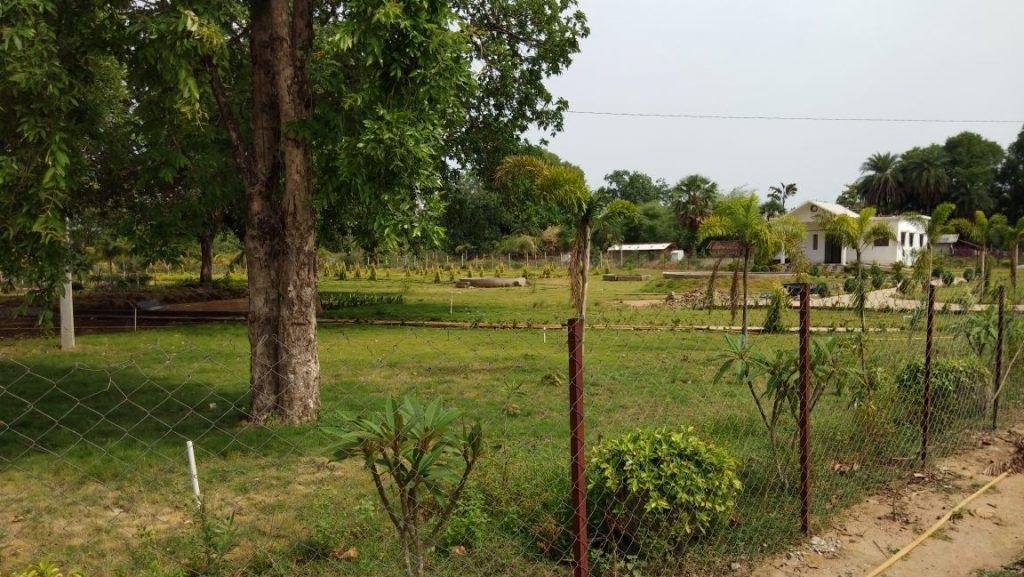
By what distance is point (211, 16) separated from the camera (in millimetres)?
6332

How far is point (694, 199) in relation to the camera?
52.1m

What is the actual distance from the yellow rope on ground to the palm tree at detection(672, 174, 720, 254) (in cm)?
4705

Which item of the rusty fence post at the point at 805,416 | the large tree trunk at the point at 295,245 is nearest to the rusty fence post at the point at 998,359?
the rusty fence post at the point at 805,416

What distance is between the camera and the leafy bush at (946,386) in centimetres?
586

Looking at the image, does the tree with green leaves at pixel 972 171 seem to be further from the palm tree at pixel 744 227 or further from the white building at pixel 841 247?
the palm tree at pixel 744 227

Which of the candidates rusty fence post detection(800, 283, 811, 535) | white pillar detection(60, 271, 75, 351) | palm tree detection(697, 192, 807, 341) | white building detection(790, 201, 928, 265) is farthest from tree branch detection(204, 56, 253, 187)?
white building detection(790, 201, 928, 265)

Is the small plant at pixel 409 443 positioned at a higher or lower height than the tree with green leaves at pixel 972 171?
lower

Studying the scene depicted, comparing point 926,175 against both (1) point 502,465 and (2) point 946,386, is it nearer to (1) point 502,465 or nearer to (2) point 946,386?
(2) point 946,386

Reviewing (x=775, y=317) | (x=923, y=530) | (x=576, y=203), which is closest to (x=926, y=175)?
(x=775, y=317)

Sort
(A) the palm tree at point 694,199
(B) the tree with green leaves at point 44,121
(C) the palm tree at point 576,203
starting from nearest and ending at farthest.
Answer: (B) the tree with green leaves at point 44,121
(C) the palm tree at point 576,203
(A) the palm tree at point 694,199

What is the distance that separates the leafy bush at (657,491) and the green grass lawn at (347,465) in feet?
0.60

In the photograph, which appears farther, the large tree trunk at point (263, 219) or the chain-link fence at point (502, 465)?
the large tree trunk at point (263, 219)

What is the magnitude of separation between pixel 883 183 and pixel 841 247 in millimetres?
23278

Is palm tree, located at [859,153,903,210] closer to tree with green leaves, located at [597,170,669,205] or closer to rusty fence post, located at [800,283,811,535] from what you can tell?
tree with green leaves, located at [597,170,669,205]
